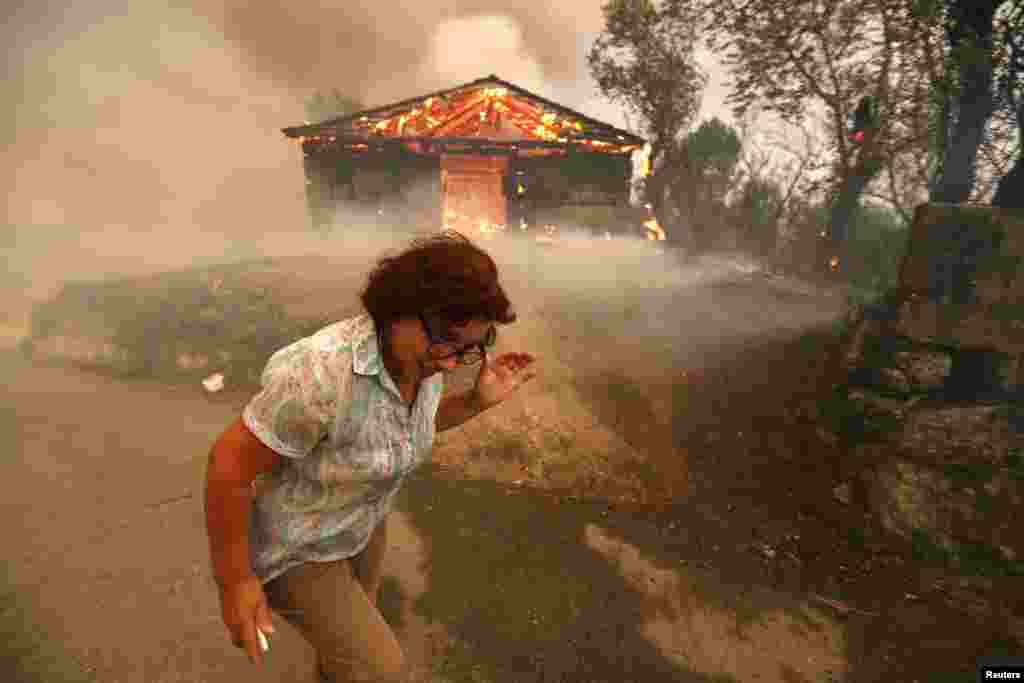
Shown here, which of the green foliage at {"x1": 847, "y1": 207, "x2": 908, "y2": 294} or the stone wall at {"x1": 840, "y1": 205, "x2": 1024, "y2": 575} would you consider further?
the green foliage at {"x1": 847, "y1": 207, "x2": 908, "y2": 294}

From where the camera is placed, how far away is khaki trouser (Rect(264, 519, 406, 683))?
1595 millimetres

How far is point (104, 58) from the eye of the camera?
1474 inches

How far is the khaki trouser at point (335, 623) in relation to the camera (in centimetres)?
159

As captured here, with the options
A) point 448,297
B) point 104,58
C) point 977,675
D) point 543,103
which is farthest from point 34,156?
point 977,675

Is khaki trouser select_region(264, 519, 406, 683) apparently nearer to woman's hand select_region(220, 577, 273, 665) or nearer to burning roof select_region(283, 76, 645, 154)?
woman's hand select_region(220, 577, 273, 665)

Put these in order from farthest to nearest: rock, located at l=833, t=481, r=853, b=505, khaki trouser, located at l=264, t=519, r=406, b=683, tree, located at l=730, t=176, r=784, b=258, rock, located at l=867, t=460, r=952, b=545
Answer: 1. tree, located at l=730, t=176, r=784, b=258
2. rock, located at l=833, t=481, r=853, b=505
3. rock, located at l=867, t=460, r=952, b=545
4. khaki trouser, located at l=264, t=519, r=406, b=683

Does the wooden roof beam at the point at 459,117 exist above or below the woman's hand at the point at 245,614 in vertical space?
above

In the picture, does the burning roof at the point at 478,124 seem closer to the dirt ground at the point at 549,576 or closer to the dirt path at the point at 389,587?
the dirt ground at the point at 549,576

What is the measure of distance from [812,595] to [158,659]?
4601 millimetres

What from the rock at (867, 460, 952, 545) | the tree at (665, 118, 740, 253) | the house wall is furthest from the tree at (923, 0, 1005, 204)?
the tree at (665, 118, 740, 253)

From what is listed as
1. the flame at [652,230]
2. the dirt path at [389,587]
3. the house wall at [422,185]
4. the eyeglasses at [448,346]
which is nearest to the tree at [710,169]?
the flame at [652,230]

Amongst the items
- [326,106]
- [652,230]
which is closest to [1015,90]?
[652,230]

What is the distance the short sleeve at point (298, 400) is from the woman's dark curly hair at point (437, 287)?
0.21 meters

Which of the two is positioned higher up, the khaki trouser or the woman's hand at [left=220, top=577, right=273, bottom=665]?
the woman's hand at [left=220, top=577, right=273, bottom=665]
